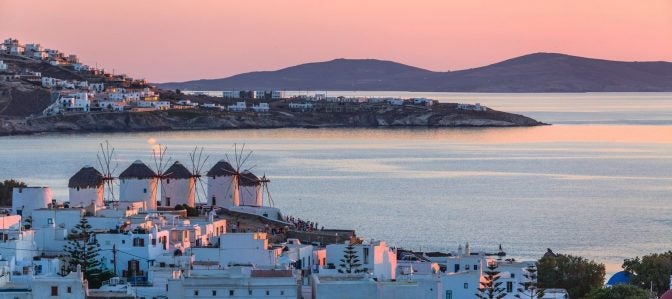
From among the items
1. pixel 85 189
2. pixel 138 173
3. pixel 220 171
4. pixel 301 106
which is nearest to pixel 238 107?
pixel 301 106

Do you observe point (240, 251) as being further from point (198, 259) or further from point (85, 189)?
point (85, 189)

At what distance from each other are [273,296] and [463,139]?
307ft

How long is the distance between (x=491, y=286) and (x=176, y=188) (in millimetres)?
17762

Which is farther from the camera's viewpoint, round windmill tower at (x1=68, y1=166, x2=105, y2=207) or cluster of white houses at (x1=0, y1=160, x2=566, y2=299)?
round windmill tower at (x1=68, y1=166, x2=105, y2=207)

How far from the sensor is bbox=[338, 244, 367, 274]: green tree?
26500 millimetres

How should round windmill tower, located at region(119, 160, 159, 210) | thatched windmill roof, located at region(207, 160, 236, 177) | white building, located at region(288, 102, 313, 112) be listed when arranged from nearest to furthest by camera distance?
round windmill tower, located at region(119, 160, 159, 210) → thatched windmill roof, located at region(207, 160, 236, 177) → white building, located at region(288, 102, 313, 112)

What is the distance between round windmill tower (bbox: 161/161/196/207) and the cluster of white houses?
6.45ft

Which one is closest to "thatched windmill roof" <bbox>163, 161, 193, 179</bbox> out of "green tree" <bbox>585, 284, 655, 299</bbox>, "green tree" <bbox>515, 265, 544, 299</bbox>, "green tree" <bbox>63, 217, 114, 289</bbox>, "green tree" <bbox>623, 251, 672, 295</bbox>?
"green tree" <bbox>63, 217, 114, 289</bbox>

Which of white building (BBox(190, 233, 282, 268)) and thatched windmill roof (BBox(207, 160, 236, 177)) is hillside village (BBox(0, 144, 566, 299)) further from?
thatched windmill roof (BBox(207, 160, 236, 177))

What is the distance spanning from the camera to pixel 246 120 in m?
134

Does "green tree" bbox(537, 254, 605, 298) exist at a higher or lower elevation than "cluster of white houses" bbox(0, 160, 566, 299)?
lower

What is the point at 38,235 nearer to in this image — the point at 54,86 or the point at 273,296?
the point at 273,296

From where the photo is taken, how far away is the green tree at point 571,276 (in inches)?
1158

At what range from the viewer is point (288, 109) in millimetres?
142375
